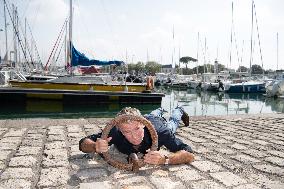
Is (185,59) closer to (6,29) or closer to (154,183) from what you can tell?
(6,29)

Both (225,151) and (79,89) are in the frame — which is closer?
(225,151)

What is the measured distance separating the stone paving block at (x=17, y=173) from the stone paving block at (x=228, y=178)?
2.29 metres

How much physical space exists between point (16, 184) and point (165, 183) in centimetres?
170

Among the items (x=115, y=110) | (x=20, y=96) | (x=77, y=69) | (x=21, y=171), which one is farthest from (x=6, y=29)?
(x=21, y=171)

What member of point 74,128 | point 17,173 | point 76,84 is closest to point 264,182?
point 17,173

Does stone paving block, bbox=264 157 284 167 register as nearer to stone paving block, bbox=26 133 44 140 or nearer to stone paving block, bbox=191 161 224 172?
stone paving block, bbox=191 161 224 172

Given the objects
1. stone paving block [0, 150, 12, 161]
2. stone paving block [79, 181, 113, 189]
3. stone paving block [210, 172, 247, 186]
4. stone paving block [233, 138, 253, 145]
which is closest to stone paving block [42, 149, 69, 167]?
stone paving block [0, 150, 12, 161]

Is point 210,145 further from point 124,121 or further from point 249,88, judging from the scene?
point 249,88

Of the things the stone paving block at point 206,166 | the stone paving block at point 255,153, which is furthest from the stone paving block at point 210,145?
the stone paving block at point 206,166

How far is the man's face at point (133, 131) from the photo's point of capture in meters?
4.06

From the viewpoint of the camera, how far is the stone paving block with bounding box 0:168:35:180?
3928 millimetres

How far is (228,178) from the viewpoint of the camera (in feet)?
13.3

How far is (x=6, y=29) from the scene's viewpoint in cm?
3934

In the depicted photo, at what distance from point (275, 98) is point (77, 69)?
2125 cm
